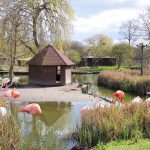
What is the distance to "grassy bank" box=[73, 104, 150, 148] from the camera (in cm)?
855

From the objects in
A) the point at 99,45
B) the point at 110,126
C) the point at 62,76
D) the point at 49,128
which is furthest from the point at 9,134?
the point at 99,45

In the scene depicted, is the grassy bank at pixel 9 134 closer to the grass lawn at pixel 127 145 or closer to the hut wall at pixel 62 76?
the grass lawn at pixel 127 145

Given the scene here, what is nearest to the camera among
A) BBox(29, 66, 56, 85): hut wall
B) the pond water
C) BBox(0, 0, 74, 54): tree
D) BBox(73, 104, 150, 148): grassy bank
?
BBox(73, 104, 150, 148): grassy bank

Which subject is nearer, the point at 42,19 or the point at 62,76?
the point at 62,76

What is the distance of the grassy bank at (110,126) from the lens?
28.0 ft

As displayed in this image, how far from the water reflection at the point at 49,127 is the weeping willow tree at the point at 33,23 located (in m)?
12.8

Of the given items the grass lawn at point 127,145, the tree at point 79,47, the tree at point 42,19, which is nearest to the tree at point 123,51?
the tree at point 79,47

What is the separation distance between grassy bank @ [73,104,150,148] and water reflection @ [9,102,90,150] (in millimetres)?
708

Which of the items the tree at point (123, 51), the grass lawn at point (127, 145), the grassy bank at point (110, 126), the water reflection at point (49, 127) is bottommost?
the water reflection at point (49, 127)

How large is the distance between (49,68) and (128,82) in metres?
6.49

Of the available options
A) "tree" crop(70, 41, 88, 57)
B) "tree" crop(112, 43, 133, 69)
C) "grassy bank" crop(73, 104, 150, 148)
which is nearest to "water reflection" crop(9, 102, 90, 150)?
"grassy bank" crop(73, 104, 150, 148)

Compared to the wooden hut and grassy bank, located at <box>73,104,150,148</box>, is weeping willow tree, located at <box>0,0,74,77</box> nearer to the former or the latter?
the wooden hut

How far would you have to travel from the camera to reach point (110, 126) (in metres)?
8.56

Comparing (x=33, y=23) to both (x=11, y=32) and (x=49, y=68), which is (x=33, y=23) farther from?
(x=49, y=68)
